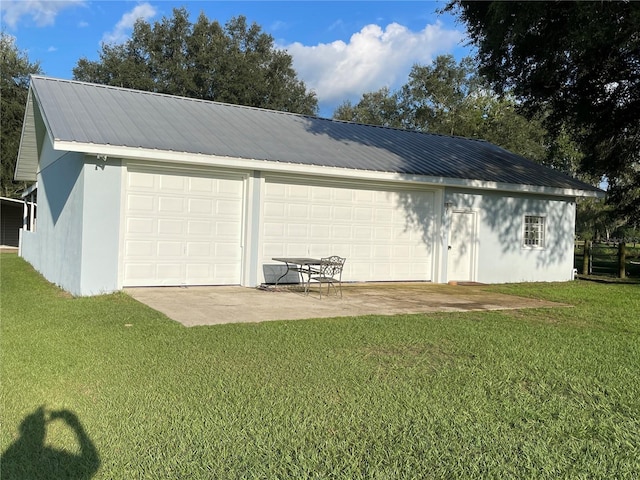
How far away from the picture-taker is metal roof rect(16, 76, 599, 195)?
1117 cm

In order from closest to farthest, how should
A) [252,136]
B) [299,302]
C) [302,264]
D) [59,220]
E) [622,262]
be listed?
[299,302] < [302,264] < [59,220] < [252,136] < [622,262]

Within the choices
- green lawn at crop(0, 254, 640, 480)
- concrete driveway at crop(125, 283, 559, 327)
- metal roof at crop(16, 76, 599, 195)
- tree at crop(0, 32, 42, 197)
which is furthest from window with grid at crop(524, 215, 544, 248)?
tree at crop(0, 32, 42, 197)

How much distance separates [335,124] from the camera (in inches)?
691

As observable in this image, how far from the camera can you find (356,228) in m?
13.4

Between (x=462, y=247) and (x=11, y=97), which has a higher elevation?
(x=11, y=97)

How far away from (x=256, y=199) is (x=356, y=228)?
2.78 meters

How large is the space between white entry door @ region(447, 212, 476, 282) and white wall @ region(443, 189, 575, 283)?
0.16 m

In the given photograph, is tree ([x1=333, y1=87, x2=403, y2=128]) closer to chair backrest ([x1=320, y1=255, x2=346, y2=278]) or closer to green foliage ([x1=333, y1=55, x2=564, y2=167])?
green foliage ([x1=333, y1=55, x2=564, y2=167])

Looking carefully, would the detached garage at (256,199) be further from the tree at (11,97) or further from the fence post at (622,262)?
the tree at (11,97)

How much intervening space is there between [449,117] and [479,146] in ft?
73.6

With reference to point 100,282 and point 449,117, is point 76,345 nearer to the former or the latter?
point 100,282

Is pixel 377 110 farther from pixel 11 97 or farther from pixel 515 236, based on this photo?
pixel 515 236

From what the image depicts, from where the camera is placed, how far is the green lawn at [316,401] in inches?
132

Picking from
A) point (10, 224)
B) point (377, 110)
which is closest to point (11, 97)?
point (10, 224)
